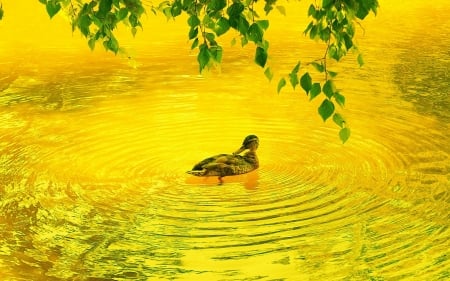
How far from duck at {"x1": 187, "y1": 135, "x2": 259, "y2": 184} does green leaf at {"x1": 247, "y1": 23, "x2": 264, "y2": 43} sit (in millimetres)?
5423

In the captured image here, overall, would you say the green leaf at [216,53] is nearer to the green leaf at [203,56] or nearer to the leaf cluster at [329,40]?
the green leaf at [203,56]

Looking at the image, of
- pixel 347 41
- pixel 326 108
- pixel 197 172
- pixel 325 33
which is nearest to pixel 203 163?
pixel 197 172

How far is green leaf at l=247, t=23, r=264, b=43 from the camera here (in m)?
3.62

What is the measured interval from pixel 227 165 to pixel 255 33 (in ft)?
18.7

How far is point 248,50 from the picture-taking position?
1748 centimetres

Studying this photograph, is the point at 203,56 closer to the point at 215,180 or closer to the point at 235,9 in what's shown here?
the point at 235,9

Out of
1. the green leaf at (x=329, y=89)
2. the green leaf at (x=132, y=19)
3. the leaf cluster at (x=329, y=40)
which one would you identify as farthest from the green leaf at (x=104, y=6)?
the green leaf at (x=329, y=89)

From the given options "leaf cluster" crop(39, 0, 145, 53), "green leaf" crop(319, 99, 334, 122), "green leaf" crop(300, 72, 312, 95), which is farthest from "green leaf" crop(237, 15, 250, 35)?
"leaf cluster" crop(39, 0, 145, 53)

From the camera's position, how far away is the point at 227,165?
9281mm

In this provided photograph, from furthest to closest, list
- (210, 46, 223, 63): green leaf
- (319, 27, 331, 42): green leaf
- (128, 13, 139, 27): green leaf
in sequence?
(128, 13, 139, 27): green leaf < (319, 27, 331, 42): green leaf < (210, 46, 223, 63): green leaf

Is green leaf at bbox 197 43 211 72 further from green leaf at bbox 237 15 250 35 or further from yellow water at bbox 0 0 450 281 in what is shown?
yellow water at bbox 0 0 450 281

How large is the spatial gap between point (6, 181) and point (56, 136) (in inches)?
75.9

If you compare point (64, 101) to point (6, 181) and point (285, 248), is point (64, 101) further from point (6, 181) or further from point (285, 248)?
point (285, 248)

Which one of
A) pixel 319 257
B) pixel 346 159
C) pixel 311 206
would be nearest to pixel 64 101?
pixel 346 159
